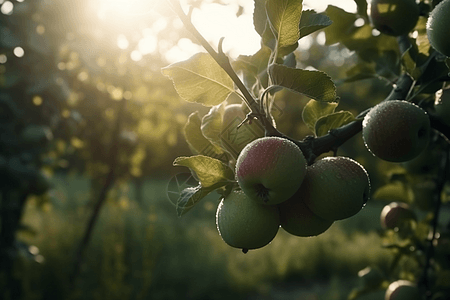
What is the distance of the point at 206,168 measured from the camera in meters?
0.72

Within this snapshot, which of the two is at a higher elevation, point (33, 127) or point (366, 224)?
point (33, 127)

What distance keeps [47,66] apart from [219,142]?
2337 mm

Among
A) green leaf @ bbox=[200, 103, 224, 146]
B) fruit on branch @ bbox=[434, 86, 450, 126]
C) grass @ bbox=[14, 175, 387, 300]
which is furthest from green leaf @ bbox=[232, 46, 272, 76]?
grass @ bbox=[14, 175, 387, 300]

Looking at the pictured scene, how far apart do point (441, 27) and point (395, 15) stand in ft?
0.98

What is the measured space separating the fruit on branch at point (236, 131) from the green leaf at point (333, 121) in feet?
0.40

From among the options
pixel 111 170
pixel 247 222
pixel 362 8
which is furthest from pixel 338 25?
pixel 111 170

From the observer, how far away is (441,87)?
2.81 ft

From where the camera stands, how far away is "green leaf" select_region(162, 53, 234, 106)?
70 centimetres

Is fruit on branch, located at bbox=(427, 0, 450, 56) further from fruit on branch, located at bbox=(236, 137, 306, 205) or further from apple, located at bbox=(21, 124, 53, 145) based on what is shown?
apple, located at bbox=(21, 124, 53, 145)

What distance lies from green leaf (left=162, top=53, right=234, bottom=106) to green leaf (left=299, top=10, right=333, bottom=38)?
167mm

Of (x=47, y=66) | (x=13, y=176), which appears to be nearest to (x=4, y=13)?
(x=47, y=66)

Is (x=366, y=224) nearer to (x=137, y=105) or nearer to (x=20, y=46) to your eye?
(x=137, y=105)

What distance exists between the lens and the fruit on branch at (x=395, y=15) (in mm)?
945

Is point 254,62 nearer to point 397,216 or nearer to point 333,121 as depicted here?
point 333,121
